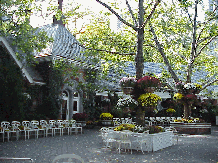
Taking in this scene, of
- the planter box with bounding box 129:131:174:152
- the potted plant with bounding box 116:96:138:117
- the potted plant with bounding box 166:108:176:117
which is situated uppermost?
the potted plant with bounding box 116:96:138:117

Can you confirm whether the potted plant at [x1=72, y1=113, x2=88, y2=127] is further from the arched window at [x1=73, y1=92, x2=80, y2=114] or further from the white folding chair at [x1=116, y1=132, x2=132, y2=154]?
the white folding chair at [x1=116, y1=132, x2=132, y2=154]

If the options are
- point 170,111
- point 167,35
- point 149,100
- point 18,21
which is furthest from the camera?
point 170,111

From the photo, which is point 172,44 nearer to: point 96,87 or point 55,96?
point 96,87

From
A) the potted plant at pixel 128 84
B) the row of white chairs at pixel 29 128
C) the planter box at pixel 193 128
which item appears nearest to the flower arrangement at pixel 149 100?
the potted plant at pixel 128 84

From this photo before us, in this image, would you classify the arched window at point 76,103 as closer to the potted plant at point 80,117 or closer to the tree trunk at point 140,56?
the potted plant at point 80,117

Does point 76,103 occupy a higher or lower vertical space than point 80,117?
higher

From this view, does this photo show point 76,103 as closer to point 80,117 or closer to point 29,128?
point 80,117

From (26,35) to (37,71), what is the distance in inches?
270

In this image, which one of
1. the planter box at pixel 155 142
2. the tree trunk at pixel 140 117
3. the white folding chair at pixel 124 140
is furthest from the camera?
the tree trunk at pixel 140 117

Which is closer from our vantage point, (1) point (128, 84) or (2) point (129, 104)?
(2) point (129, 104)

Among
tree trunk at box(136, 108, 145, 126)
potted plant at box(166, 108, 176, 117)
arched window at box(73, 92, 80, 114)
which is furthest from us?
potted plant at box(166, 108, 176, 117)

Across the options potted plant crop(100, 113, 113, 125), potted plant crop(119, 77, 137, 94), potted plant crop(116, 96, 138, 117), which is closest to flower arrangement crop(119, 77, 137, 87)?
potted plant crop(119, 77, 137, 94)

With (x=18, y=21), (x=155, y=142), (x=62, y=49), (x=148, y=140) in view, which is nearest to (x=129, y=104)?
(x=148, y=140)

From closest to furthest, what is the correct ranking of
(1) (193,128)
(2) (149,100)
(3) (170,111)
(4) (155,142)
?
Result: 1. (4) (155,142)
2. (2) (149,100)
3. (1) (193,128)
4. (3) (170,111)
